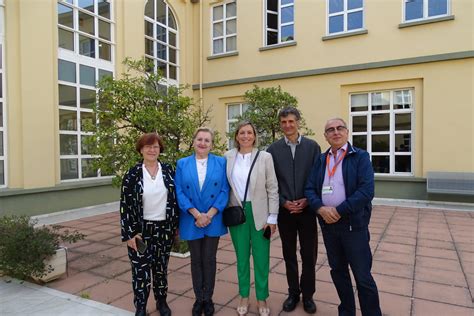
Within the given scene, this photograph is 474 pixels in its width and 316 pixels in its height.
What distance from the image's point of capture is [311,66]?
9.91 metres

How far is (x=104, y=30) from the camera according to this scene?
8.79m

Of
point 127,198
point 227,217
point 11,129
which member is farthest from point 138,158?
point 11,129

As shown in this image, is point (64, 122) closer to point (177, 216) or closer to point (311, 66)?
point (177, 216)

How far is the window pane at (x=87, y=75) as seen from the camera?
26.8 feet

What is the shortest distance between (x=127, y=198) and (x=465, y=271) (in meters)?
3.99

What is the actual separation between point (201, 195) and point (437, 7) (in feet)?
29.0

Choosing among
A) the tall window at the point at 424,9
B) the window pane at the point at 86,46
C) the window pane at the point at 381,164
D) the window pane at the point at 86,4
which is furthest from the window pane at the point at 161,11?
the window pane at the point at 381,164

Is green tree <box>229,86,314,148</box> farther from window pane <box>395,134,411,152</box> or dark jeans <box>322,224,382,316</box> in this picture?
dark jeans <box>322,224,382,316</box>

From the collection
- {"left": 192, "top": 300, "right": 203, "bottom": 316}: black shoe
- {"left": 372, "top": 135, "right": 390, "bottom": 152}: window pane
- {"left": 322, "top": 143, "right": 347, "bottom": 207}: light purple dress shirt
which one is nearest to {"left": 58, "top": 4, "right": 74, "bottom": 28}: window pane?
{"left": 192, "top": 300, "right": 203, "bottom": 316}: black shoe

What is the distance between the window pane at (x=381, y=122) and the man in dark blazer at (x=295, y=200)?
7090 millimetres

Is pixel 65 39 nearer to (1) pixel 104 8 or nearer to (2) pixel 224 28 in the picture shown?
(1) pixel 104 8

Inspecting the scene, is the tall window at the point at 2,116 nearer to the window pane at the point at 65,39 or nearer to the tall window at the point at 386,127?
the window pane at the point at 65,39

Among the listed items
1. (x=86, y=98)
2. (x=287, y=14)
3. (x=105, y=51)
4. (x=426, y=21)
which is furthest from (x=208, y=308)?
(x=287, y=14)

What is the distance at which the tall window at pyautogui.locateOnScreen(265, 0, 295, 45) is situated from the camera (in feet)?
34.1
